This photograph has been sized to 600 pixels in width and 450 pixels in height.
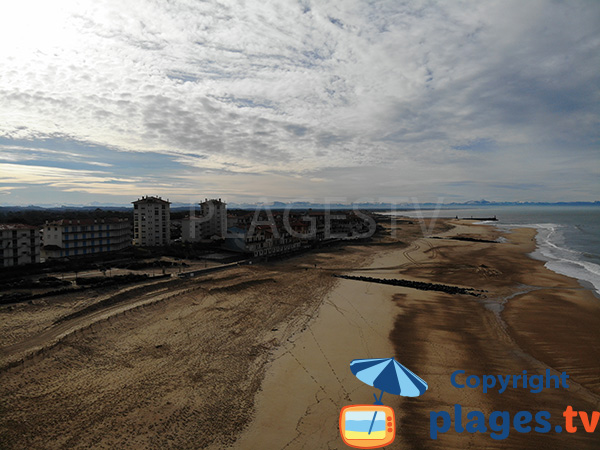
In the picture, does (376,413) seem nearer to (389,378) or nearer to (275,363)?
(389,378)

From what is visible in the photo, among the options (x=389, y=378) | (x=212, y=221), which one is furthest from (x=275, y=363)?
(x=212, y=221)

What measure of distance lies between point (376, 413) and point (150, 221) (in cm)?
5407

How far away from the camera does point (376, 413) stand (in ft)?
30.0

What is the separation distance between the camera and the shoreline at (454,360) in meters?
11.5

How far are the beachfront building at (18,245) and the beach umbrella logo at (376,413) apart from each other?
41.2 metres

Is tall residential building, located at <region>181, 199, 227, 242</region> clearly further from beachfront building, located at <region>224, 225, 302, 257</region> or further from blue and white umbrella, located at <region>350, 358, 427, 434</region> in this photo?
blue and white umbrella, located at <region>350, 358, 427, 434</region>

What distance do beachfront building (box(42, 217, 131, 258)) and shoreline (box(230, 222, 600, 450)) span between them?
120ft

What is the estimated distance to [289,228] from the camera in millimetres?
59188

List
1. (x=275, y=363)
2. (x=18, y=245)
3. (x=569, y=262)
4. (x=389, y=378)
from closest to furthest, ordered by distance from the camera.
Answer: (x=389, y=378) < (x=275, y=363) < (x=18, y=245) < (x=569, y=262)

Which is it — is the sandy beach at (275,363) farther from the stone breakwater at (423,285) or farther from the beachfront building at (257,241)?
the beachfront building at (257,241)

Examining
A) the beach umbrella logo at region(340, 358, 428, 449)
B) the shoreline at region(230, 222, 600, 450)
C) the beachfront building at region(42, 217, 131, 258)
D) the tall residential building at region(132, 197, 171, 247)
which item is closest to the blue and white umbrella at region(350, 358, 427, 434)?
the beach umbrella logo at region(340, 358, 428, 449)

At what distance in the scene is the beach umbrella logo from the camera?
8852mm

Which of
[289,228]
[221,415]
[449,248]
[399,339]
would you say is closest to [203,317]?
[221,415]

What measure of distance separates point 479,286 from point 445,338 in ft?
53.0
